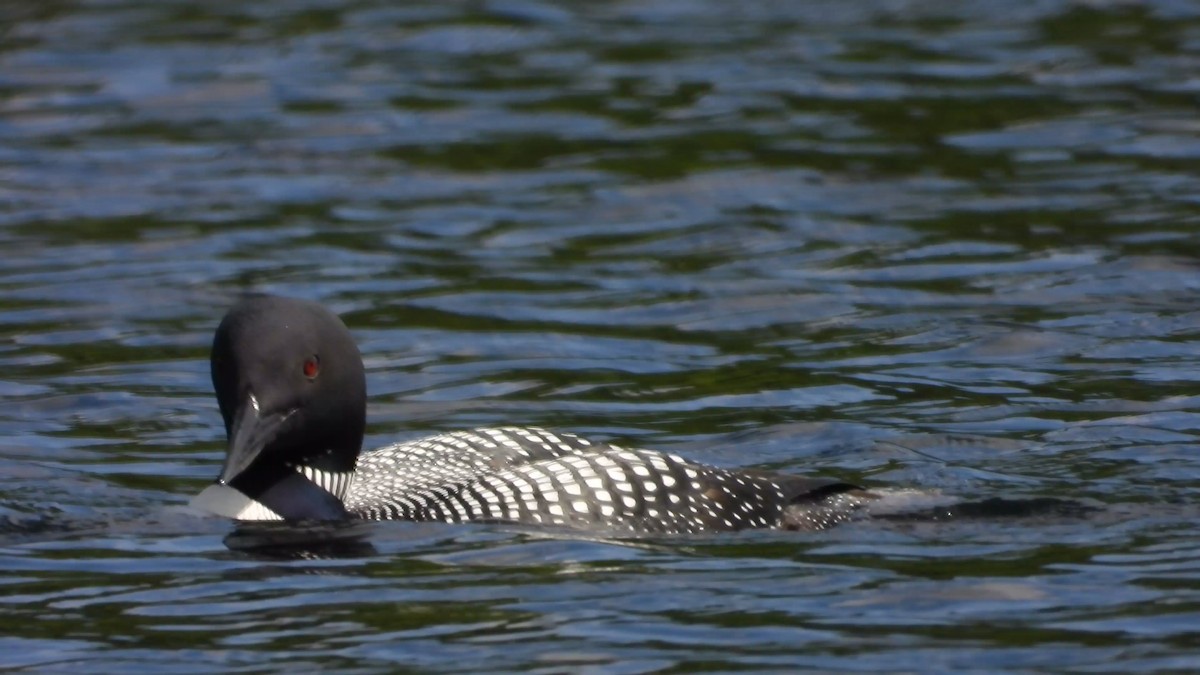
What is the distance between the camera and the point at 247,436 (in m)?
6.33

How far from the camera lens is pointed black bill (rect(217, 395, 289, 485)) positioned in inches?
246

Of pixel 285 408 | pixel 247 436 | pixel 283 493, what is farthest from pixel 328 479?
pixel 247 436

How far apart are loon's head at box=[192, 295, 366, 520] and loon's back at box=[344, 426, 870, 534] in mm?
132

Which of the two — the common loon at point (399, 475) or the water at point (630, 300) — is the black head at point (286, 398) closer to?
the common loon at point (399, 475)

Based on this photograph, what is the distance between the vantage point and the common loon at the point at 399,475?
641 centimetres

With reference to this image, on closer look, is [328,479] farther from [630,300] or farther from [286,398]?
[630,300]

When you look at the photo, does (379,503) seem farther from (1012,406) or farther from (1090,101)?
(1090,101)

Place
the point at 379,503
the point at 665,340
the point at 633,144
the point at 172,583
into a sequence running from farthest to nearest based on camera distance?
the point at 633,144 < the point at 665,340 < the point at 379,503 < the point at 172,583

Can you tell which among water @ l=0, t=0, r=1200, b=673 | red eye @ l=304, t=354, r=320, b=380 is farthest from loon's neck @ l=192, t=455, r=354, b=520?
red eye @ l=304, t=354, r=320, b=380

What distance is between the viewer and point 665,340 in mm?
9281

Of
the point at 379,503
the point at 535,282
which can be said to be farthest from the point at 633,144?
the point at 379,503

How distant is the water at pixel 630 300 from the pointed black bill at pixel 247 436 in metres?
0.25

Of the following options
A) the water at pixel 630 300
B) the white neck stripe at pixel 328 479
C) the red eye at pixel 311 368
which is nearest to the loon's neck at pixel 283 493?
the white neck stripe at pixel 328 479

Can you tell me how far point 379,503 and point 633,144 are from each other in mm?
5939
